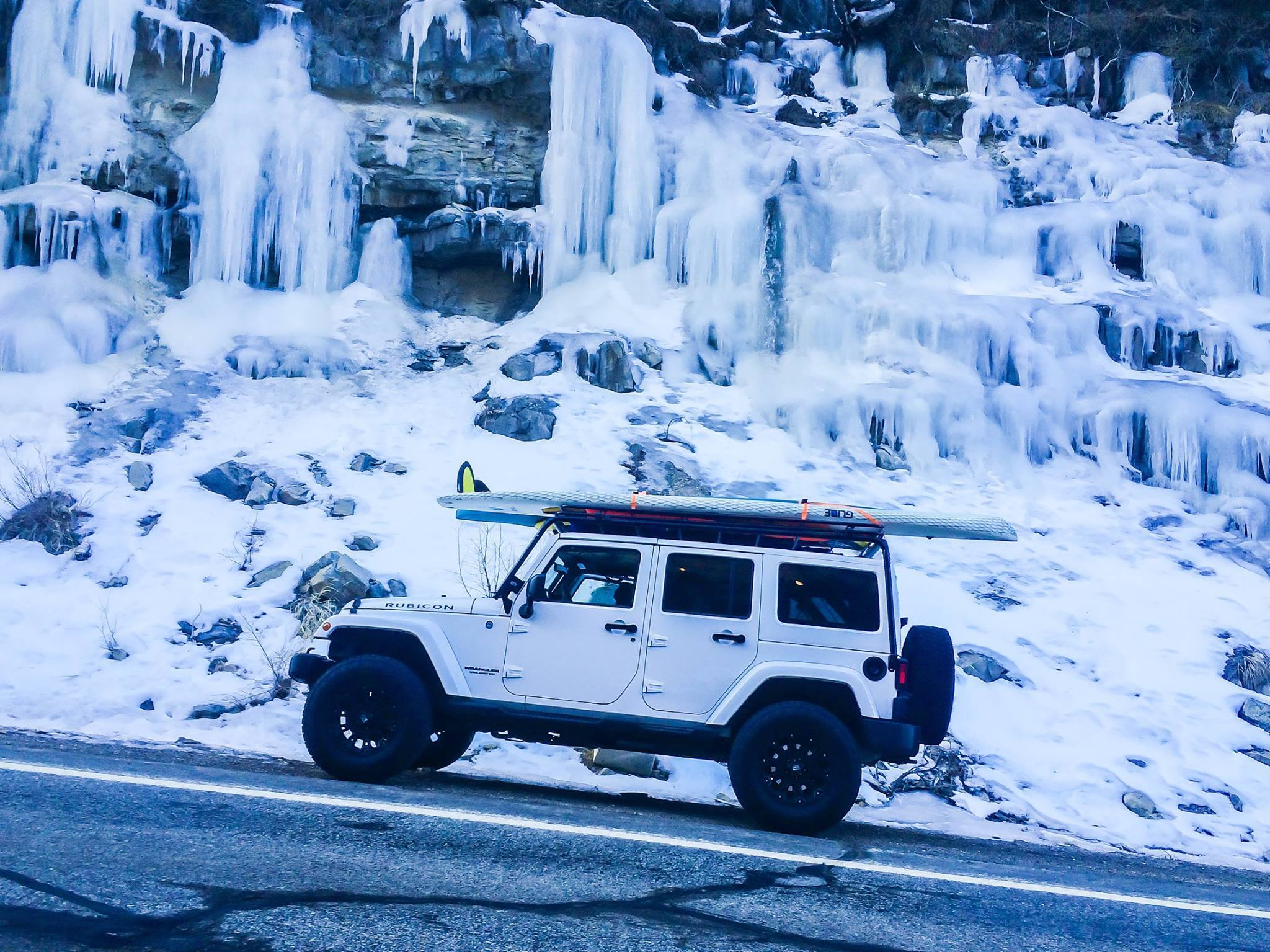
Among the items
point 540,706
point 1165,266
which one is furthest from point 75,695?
point 1165,266

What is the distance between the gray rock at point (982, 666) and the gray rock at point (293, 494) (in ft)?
30.4

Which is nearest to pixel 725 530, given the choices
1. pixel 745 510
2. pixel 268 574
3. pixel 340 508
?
pixel 745 510

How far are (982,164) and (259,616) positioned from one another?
18580 mm

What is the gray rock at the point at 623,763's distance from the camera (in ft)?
27.1

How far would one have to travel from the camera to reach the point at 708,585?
6273mm

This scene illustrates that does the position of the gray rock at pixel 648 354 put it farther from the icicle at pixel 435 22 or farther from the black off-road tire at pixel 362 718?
the black off-road tire at pixel 362 718

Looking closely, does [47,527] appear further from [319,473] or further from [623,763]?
[623,763]

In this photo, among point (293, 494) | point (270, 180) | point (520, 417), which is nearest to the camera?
point (293, 494)

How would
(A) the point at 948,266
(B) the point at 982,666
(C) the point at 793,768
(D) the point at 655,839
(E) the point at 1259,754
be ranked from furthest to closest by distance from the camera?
(A) the point at 948,266 → (B) the point at 982,666 → (E) the point at 1259,754 → (C) the point at 793,768 → (D) the point at 655,839

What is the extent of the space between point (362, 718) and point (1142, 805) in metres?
6.88

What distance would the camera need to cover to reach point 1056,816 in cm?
815

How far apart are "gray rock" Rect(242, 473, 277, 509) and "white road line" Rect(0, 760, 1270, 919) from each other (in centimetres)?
799

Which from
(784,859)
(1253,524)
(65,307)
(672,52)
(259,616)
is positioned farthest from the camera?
(672,52)

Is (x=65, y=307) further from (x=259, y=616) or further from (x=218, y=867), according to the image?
(x=218, y=867)
